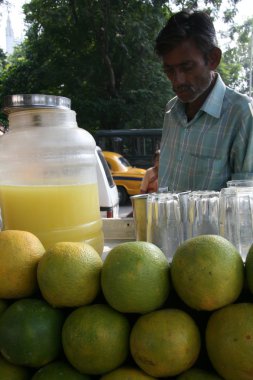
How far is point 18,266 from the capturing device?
38.7 inches

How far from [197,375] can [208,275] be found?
0.21 metres

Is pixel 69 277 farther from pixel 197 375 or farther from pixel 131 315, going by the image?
pixel 197 375

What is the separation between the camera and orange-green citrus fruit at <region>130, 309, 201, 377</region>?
0.82 metres

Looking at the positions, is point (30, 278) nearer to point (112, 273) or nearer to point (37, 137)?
point (112, 273)

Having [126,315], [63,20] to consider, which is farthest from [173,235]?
[63,20]

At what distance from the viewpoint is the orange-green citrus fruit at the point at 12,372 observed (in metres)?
0.93

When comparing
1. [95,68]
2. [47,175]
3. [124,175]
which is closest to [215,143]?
[47,175]

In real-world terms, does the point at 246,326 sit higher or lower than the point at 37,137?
lower

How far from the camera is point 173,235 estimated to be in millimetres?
1385

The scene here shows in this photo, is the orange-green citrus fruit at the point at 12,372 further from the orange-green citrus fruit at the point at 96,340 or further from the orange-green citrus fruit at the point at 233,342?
the orange-green citrus fruit at the point at 233,342

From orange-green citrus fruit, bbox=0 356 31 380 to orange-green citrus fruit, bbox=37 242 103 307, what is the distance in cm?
18

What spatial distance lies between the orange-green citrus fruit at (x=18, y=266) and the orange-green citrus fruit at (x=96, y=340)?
6.4 inches

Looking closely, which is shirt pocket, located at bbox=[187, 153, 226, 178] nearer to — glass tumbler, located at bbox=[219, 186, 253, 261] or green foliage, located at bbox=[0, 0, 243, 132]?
glass tumbler, located at bbox=[219, 186, 253, 261]

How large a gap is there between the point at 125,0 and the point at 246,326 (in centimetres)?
1274
